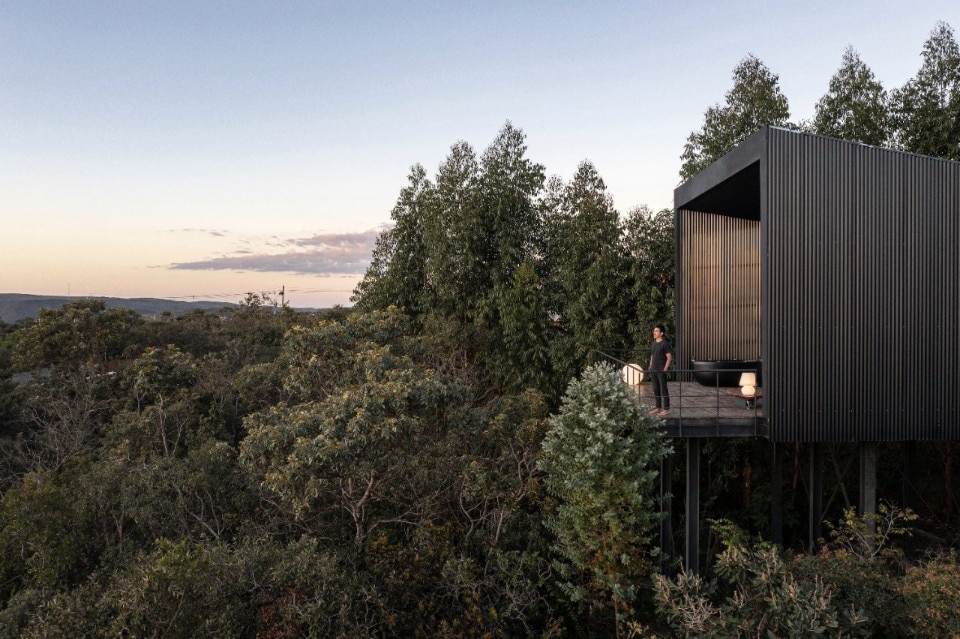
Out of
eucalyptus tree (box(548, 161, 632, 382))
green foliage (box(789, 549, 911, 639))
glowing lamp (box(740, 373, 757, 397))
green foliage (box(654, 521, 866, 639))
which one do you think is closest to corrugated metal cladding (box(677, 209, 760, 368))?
eucalyptus tree (box(548, 161, 632, 382))

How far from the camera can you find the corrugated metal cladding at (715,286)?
13211mm

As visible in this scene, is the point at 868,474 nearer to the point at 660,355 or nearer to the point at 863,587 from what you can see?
the point at 863,587

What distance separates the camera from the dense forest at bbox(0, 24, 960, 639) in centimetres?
737

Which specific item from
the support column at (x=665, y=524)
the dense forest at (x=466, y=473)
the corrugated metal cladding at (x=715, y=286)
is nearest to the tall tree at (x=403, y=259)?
the dense forest at (x=466, y=473)

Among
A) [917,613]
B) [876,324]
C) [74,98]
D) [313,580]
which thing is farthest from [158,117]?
[917,613]

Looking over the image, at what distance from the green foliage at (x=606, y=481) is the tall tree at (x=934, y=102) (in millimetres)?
15046

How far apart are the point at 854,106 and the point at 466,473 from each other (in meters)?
17.1

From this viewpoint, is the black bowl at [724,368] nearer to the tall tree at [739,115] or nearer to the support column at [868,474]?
the support column at [868,474]

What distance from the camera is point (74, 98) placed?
634 inches

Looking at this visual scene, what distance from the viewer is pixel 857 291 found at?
345 inches

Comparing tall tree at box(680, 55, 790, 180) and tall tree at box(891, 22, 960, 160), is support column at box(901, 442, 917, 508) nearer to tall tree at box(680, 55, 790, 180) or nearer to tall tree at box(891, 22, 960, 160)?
tall tree at box(680, 55, 790, 180)

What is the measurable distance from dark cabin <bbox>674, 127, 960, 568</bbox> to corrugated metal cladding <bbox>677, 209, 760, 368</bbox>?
174 inches

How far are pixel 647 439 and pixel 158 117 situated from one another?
17.2 m

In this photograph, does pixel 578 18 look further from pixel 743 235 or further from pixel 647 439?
pixel 647 439
